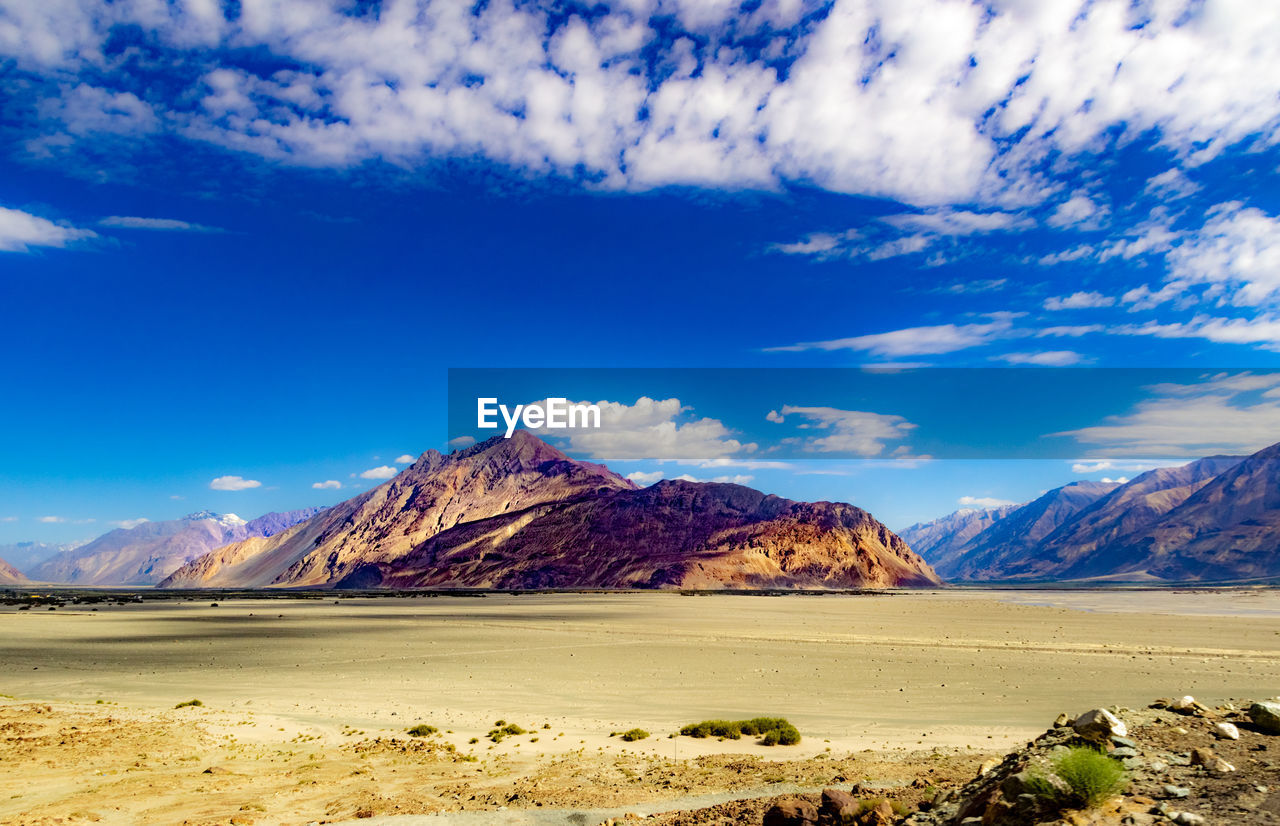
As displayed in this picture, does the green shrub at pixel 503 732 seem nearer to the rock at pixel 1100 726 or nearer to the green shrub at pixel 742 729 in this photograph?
the green shrub at pixel 742 729

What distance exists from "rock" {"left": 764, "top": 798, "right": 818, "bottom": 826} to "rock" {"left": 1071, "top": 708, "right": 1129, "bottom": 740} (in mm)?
3507

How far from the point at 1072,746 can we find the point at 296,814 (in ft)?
35.6

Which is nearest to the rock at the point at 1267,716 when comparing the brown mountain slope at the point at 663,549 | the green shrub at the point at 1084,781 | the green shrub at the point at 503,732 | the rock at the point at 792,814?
the green shrub at the point at 1084,781

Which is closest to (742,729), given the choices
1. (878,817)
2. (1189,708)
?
(878,817)

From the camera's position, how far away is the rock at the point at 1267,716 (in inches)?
346

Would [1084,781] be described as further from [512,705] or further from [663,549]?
[663,549]

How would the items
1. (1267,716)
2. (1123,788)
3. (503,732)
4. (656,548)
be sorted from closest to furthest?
(1123,788) < (1267,716) < (503,732) < (656,548)

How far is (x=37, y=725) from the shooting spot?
16.4 metres

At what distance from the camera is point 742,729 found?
15.7m

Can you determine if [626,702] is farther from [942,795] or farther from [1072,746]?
[1072,746]

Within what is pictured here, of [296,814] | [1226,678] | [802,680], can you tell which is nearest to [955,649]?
[1226,678]

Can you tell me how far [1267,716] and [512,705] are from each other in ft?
53.0

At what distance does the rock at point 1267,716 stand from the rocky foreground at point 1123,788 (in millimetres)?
13

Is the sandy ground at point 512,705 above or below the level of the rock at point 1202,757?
below
